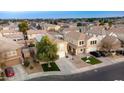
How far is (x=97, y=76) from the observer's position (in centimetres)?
696

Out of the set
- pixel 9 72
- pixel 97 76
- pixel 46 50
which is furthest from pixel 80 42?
pixel 9 72

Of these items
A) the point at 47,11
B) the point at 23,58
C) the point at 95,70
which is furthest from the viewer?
the point at 23,58

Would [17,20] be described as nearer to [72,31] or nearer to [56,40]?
[56,40]

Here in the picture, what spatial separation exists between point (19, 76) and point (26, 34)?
220cm

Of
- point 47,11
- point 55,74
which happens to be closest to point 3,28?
point 47,11

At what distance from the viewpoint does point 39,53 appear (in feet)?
26.2

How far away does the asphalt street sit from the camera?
6770 mm

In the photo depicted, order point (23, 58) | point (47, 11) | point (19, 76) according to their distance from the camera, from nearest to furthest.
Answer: point (47, 11), point (19, 76), point (23, 58)

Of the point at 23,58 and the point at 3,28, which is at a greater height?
the point at 3,28

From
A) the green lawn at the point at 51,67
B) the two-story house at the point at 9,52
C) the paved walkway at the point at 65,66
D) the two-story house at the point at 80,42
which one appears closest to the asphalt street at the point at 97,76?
the paved walkway at the point at 65,66

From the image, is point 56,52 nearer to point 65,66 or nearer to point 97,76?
point 65,66

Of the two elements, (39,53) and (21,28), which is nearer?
(21,28)

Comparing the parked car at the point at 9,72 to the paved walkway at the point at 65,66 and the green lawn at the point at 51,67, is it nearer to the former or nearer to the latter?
the green lawn at the point at 51,67

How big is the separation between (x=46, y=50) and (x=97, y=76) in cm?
279
